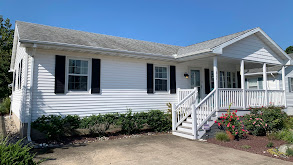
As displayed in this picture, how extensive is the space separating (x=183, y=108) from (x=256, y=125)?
9.73ft

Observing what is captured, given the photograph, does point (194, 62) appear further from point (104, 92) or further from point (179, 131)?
point (104, 92)

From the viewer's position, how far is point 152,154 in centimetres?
520

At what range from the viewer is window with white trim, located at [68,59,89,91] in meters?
7.21

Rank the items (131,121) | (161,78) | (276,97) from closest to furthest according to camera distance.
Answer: (131,121) < (161,78) < (276,97)

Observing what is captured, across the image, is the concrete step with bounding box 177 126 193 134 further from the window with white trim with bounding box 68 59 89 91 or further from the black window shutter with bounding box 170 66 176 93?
the window with white trim with bounding box 68 59 89 91

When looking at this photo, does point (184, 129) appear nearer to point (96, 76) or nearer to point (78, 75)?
point (96, 76)

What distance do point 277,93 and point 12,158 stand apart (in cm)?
1204

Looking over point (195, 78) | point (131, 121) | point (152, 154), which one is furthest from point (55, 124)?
point (195, 78)

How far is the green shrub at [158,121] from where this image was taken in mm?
8062

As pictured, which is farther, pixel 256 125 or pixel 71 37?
pixel 71 37

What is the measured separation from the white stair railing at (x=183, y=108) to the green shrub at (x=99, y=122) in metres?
2.41

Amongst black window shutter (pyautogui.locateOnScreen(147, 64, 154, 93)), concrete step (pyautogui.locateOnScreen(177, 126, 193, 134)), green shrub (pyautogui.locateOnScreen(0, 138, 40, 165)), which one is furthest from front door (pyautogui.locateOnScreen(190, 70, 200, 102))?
green shrub (pyautogui.locateOnScreen(0, 138, 40, 165))

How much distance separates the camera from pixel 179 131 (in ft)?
25.1

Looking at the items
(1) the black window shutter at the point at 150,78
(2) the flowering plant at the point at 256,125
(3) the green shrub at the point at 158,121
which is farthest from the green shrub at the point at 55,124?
(2) the flowering plant at the point at 256,125
